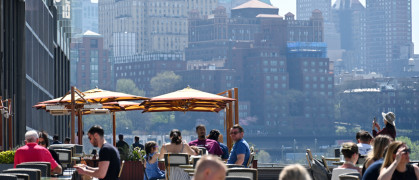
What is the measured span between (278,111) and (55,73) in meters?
155

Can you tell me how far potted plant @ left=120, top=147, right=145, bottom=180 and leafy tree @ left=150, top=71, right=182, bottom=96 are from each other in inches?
6888

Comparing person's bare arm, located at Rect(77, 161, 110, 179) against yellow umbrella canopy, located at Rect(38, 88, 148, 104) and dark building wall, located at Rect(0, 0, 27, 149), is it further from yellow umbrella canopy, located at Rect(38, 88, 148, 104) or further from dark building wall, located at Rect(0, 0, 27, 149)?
dark building wall, located at Rect(0, 0, 27, 149)

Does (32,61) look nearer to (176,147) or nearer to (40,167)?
(176,147)

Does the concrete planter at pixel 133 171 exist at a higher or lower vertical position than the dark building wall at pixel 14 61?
lower

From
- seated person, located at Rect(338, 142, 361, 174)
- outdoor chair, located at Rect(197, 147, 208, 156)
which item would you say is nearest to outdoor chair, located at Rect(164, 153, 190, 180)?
outdoor chair, located at Rect(197, 147, 208, 156)

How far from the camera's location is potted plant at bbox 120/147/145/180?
16.7m

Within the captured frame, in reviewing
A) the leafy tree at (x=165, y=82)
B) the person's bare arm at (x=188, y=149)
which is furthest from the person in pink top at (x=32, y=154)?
the leafy tree at (x=165, y=82)

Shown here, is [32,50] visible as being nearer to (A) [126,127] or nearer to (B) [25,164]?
(B) [25,164]

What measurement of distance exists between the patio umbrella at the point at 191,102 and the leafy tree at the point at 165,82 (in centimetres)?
17039

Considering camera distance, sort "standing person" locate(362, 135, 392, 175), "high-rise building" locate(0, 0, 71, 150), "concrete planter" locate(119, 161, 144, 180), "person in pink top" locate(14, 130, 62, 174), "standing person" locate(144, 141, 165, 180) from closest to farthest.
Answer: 1. "standing person" locate(362, 135, 392, 175)
2. "person in pink top" locate(14, 130, 62, 174)
3. "standing person" locate(144, 141, 165, 180)
4. "concrete planter" locate(119, 161, 144, 180)
5. "high-rise building" locate(0, 0, 71, 150)

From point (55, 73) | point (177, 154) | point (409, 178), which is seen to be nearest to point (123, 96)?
point (177, 154)

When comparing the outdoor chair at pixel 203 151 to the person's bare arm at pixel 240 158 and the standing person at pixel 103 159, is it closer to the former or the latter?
the person's bare arm at pixel 240 158

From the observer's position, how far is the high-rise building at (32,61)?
2173 cm

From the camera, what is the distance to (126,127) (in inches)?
7421
